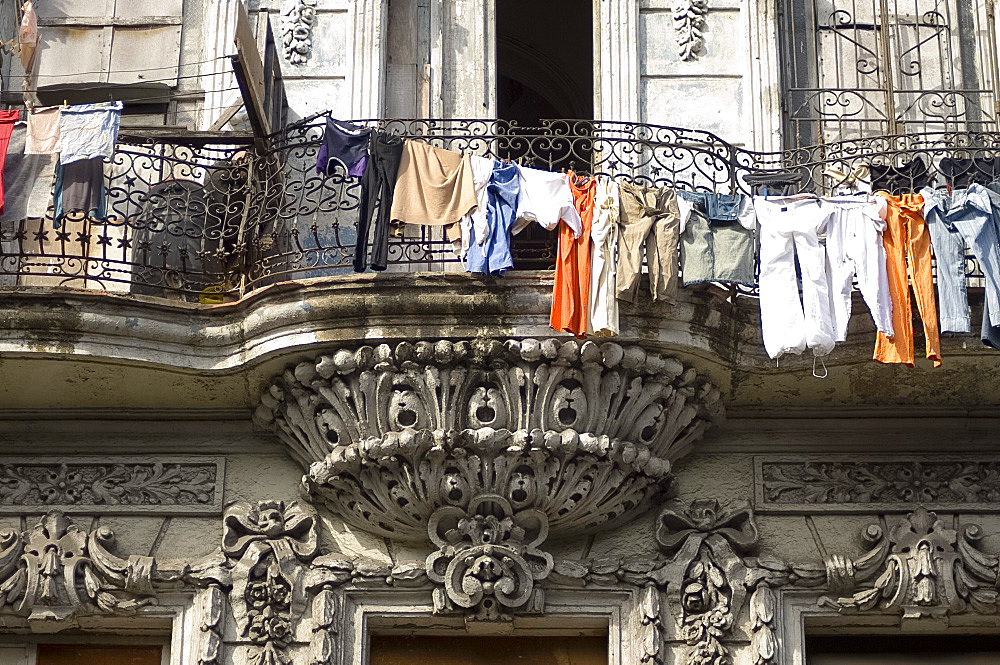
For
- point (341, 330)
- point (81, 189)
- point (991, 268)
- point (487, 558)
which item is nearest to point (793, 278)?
point (991, 268)

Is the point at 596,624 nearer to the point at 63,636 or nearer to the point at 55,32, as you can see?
the point at 63,636

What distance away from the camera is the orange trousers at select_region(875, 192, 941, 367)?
9.77m

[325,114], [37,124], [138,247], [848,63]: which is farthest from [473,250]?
[848,63]

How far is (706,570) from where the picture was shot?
402 inches

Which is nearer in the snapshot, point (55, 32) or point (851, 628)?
point (851, 628)

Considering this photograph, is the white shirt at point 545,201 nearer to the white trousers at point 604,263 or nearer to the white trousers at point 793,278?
the white trousers at point 604,263

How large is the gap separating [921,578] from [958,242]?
1816mm

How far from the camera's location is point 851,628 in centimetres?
1038

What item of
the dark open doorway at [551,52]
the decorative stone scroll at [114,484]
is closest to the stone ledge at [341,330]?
the decorative stone scroll at [114,484]

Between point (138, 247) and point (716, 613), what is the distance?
147 inches

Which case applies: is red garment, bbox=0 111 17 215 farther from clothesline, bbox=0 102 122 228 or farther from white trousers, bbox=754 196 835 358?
white trousers, bbox=754 196 835 358

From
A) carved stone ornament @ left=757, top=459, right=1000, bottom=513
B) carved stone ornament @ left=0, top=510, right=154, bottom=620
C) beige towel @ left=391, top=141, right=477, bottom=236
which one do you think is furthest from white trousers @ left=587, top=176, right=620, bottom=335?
carved stone ornament @ left=0, top=510, right=154, bottom=620

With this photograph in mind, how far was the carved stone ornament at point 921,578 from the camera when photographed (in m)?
10.2

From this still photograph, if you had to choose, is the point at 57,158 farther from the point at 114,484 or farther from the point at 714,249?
the point at 714,249
